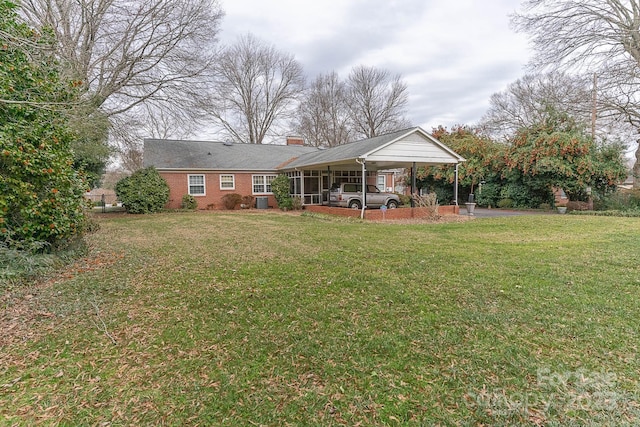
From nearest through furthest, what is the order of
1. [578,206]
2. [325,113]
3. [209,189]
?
[578,206] < [209,189] < [325,113]

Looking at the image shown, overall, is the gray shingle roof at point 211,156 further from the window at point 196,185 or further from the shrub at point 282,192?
the shrub at point 282,192

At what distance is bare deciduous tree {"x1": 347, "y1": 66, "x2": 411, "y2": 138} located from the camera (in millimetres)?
33438

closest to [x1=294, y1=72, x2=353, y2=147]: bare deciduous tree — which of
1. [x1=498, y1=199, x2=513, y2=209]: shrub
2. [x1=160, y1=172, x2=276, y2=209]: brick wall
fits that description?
[x1=160, y1=172, x2=276, y2=209]: brick wall

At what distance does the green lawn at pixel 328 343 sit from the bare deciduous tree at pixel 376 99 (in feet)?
98.1

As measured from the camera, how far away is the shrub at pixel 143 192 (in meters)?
15.7

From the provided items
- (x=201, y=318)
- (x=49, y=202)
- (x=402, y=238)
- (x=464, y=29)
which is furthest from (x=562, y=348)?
(x=464, y=29)

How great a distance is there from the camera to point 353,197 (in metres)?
15.8

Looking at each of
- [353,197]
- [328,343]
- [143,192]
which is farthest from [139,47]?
[328,343]

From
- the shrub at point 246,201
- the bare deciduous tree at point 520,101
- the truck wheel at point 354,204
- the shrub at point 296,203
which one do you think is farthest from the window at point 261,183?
the bare deciduous tree at point 520,101

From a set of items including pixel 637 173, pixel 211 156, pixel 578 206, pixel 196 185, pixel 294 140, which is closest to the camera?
pixel 578 206

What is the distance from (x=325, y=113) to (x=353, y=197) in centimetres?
2178

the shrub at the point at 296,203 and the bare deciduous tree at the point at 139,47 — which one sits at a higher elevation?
the bare deciduous tree at the point at 139,47

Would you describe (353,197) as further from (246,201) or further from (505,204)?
(505,204)

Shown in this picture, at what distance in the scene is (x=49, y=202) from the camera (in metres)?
5.45
